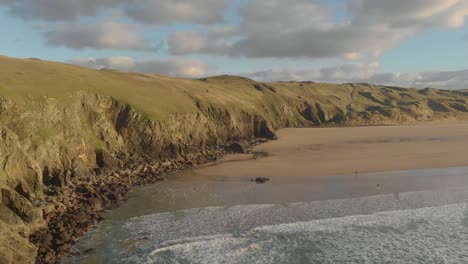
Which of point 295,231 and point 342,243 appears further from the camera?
point 295,231

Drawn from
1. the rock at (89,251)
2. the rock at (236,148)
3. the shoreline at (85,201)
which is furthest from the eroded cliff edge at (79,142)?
the rock at (236,148)

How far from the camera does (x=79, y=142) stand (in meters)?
41.6

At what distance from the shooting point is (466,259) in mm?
21594

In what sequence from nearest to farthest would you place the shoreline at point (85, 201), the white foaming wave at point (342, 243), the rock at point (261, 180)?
the white foaming wave at point (342, 243) → the shoreline at point (85, 201) → the rock at point (261, 180)

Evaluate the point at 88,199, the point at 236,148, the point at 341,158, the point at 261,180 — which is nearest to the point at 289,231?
the point at 261,180

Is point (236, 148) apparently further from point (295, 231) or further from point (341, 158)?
point (295, 231)

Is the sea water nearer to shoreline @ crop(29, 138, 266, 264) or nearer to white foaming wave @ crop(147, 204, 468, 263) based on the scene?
white foaming wave @ crop(147, 204, 468, 263)

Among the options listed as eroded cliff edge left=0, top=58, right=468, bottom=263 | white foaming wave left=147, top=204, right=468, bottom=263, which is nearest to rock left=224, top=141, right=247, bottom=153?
eroded cliff edge left=0, top=58, right=468, bottom=263

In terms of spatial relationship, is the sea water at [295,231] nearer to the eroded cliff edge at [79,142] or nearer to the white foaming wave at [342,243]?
the white foaming wave at [342,243]

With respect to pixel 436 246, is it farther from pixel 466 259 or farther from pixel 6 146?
pixel 6 146

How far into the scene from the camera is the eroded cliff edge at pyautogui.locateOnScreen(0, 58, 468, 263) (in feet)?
84.4

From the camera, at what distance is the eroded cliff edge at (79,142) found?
25719 mm

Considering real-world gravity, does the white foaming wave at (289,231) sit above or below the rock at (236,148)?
below

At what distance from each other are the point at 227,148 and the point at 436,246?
44.5m
